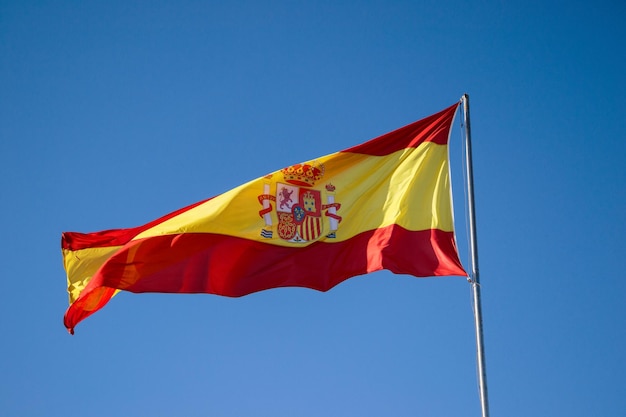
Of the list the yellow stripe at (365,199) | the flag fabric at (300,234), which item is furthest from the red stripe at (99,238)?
the yellow stripe at (365,199)

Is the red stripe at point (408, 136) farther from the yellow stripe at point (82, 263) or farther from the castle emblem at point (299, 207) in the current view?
the yellow stripe at point (82, 263)

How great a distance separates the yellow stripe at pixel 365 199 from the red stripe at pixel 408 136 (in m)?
0.15

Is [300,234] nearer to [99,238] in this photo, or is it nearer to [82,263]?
[99,238]

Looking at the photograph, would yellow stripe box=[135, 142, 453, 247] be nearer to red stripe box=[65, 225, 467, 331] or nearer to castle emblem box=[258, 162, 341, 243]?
castle emblem box=[258, 162, 341, 243]

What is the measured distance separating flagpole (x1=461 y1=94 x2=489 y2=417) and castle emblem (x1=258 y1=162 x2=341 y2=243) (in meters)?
2.98

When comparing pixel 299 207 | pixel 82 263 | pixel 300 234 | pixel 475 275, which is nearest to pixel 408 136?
pixel 299 207

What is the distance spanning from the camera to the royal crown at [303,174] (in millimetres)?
20016

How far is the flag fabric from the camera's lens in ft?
61.8

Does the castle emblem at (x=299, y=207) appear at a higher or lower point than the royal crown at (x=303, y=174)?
lower

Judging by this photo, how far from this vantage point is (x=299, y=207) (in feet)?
65.1

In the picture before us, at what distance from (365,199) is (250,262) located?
9.16ft

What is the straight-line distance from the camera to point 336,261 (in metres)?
19.2

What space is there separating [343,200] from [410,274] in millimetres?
2420

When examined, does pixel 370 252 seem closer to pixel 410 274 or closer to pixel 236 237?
pixel 410 274
